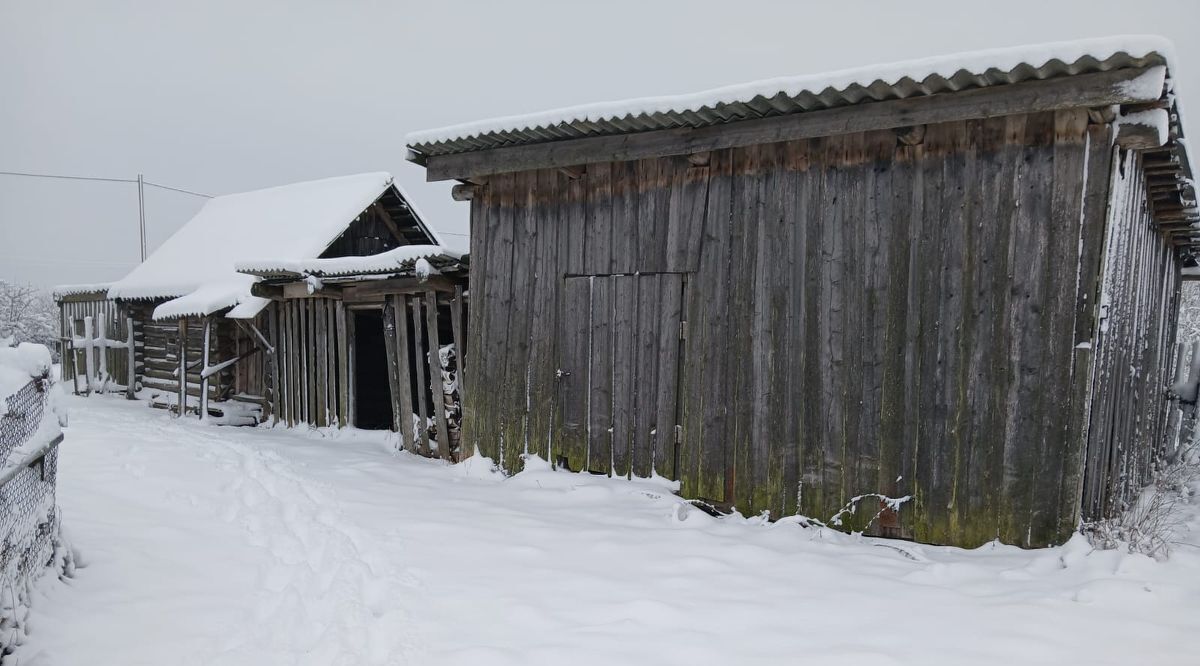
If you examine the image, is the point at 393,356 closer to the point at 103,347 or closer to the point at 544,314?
the point at 544,314

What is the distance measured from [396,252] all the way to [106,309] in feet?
43.2

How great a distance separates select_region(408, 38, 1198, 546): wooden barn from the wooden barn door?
0.02 meters

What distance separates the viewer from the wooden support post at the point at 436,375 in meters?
8.91

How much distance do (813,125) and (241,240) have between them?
50.9 feet

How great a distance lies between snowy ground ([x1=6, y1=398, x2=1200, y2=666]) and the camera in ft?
11.2

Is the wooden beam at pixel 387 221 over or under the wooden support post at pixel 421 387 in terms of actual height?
over

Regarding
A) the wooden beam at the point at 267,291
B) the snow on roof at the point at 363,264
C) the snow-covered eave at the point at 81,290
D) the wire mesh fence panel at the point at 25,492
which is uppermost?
the snow on roof at the point at 363,264

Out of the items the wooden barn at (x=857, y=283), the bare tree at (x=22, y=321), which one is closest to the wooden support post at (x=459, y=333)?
the wooden barn at (x=857, y=283)

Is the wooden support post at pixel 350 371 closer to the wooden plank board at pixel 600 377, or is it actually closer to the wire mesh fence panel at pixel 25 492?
the wooden plank board at pixel 600 377

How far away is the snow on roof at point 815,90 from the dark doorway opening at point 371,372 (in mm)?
5917

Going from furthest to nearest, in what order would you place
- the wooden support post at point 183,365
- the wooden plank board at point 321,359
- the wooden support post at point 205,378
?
the wooden support post at point 183,365 → the wooden support post at point 205,378 → the wooden plank board at point 321,359

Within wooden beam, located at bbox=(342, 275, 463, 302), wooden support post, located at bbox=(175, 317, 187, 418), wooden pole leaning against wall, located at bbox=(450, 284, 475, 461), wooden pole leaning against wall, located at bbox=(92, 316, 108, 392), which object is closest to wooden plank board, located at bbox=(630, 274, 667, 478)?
wooden pole leaning against wall, located at bbox=(450, 284, 475, 461)

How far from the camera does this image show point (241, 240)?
1719 cm

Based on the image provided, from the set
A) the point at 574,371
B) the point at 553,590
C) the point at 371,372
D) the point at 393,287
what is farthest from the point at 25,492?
the point at 371,372
